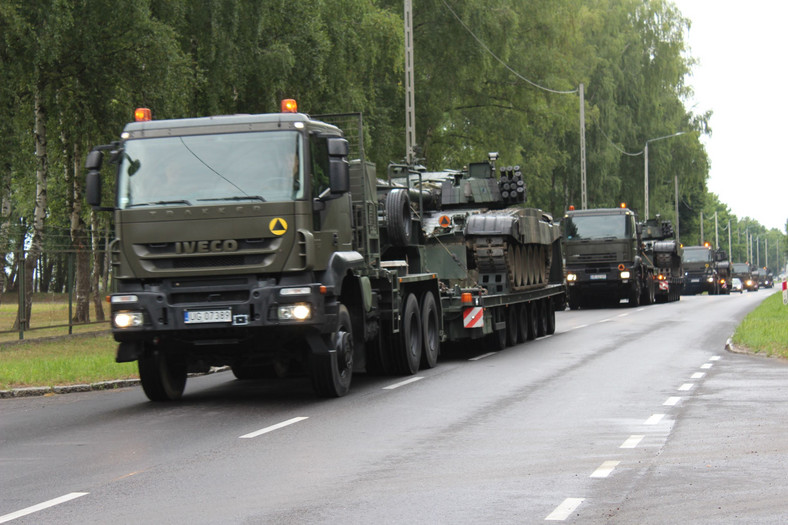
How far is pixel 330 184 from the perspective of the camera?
42.4ft

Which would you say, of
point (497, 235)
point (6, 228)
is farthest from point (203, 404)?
point (6, 228)

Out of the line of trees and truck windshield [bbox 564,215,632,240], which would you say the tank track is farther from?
truck windshield [bbox 564,215,632,240]

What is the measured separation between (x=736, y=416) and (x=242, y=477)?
210 inches

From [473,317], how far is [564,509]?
40.4ft

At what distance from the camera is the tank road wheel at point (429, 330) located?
57.2 ft

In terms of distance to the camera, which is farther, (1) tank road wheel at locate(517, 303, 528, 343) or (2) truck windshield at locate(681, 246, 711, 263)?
(2) truck windshield at locate(681, 246, 711, 263)

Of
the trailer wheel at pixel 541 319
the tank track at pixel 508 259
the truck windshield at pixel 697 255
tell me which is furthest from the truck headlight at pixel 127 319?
the truck windshield at pixel 697 255

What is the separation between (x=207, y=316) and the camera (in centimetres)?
1272

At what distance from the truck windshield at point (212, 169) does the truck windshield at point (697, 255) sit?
2198 inches

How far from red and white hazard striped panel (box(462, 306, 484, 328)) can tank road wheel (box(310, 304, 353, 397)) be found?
18.6ft

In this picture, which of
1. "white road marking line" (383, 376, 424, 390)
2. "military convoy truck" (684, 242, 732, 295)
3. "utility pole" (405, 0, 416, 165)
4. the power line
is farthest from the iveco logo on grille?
"military convoy truck" (684, 242, 732, 295)

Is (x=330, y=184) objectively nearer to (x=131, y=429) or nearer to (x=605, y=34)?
(x=131, y=429)

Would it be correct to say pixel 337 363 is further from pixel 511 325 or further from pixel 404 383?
pixel 511 325

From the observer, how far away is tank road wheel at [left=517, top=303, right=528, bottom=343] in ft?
76.3
